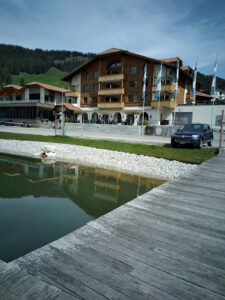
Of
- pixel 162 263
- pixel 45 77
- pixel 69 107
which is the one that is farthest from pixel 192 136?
pixel 45 77

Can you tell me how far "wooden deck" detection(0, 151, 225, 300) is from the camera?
6.50 ft

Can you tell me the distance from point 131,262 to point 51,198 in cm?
570

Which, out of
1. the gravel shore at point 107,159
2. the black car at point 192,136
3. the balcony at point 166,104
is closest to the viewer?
the gravel shore at point 107,159

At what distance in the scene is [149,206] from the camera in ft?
14.0

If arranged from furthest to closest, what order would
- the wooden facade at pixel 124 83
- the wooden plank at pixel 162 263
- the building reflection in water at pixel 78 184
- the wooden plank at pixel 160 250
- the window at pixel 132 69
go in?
1. the window at pixel 132 69
2. the wooden facade at pixel 124 83
3. the building reflection in water at pixel 78 184
4. the wooden plank at pixel 160 250
5. the wooden plank at pixel 162 263

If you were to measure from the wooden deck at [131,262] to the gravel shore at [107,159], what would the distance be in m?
7.11

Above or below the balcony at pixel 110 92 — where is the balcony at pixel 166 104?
below

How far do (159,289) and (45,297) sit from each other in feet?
3.43

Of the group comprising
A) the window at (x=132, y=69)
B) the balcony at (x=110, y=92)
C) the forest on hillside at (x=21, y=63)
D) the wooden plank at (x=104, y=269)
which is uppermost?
the forest on hillside at (x=21, y=63)

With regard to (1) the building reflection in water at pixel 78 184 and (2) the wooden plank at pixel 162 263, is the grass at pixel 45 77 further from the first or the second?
(2) the wooden plank at pixel 162 263

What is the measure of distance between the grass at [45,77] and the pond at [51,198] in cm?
11405

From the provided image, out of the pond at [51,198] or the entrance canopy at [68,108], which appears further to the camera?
the entrance canopy at [68,108]

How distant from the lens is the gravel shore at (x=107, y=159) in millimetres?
11133

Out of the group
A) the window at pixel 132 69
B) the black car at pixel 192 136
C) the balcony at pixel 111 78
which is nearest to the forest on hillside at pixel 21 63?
the balcony at pixel 111 78
